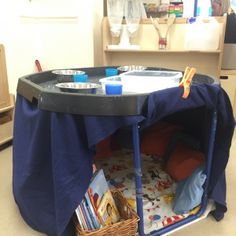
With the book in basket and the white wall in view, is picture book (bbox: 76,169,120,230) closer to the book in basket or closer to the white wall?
the book in basket

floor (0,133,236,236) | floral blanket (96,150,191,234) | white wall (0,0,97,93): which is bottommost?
floor (0,133,236,236)

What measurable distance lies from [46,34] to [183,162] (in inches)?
73.7

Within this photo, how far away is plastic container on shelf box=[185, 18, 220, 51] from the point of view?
2693 millimetres

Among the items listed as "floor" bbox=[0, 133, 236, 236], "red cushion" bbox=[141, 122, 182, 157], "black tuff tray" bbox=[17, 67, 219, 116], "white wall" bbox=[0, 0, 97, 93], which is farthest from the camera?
"white wall" bbox=[0, 0, 97, 93]

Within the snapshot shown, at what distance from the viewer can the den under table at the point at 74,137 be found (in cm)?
111

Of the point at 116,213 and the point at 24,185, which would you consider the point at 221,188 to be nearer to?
the point at 116,213

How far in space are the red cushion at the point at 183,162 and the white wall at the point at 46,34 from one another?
148 centimetres

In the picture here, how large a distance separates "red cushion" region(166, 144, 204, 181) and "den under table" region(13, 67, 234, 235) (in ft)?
0.42

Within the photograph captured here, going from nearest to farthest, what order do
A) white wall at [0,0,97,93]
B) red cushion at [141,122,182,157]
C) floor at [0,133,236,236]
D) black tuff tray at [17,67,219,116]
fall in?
1. black tuff tray at [17,67,219,116]
2. floor at [0,133,236,236]
3. red cushion at [141,122,182,157]
4. white wall at [0,0,97,93]

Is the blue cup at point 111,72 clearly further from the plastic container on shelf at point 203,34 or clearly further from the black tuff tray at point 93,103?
the plastic container on shelf at point 203,34

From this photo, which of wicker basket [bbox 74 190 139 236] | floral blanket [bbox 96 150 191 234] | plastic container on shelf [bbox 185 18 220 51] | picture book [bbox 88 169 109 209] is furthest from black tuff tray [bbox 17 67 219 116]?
plastic container on shelf [bbox 185 18 220 51]

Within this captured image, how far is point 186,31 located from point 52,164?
2.20 meters

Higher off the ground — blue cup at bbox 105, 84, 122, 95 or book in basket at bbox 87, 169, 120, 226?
blue cup at bbox 105, 84, 122, 95

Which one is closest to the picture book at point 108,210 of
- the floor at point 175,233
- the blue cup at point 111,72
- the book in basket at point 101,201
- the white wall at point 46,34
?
the book in basket at point 101,201
